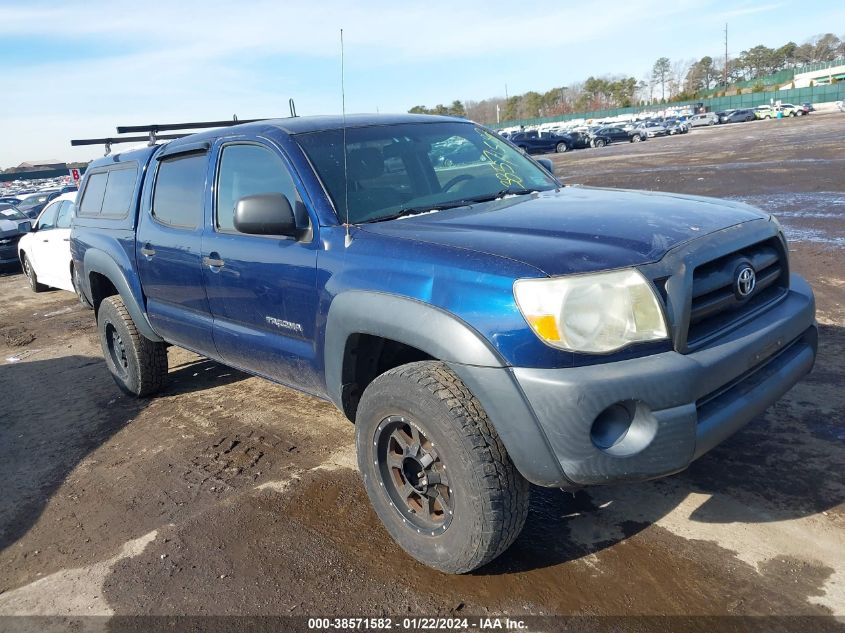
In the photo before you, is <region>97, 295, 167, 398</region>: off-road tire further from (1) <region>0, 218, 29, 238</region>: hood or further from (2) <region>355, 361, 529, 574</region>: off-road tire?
(1) <region>0, 218, 29, 238</region>: hood

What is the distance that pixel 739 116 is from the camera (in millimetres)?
61500

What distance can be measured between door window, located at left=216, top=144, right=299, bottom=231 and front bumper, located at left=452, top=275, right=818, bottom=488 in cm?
159

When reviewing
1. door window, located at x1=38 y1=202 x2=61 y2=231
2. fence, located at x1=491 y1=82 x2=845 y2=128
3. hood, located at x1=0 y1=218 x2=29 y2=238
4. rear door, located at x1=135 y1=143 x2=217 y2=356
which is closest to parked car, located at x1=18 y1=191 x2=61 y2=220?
hood, located at x1=0 y1=218 x2=29 y2=238

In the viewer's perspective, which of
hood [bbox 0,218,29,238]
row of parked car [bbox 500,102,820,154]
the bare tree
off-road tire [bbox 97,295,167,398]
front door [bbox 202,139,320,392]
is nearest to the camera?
front door [bbox 202,139,320,392]

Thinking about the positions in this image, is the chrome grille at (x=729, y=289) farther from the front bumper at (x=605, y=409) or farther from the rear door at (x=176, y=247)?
the rear door at (x=176, y=247)

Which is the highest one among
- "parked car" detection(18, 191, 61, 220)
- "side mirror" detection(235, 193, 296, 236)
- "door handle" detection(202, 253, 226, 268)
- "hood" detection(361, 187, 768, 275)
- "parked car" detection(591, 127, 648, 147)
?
"parked car" detection(591, 127, 648, 147)

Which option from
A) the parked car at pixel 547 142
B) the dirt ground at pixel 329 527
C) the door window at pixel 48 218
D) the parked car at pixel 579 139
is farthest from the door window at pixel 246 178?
the parked car at pixel 579 139

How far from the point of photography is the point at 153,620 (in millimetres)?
2723

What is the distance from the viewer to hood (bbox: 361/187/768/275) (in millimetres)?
2471

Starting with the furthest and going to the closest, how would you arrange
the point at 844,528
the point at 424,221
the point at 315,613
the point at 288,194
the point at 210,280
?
the point at 210,280 < the point at 288,194 < the point at 424,221 < the point at 844,528 < the point at 315,613

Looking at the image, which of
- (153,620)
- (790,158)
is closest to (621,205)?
(153,620)

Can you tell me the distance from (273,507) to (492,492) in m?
1.48

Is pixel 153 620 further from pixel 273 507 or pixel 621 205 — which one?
pixel 621 205

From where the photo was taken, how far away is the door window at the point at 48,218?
33.7 feet
